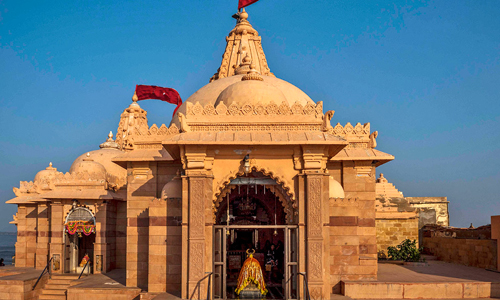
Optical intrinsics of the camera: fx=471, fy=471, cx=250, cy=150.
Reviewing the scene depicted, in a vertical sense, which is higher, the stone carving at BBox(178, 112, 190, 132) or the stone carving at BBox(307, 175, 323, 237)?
the stone carving at BBox(178, 112, 190, 132)

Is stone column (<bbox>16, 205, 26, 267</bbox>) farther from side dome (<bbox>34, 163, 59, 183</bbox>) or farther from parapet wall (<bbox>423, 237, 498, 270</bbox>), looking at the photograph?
parapet wall (<bbox>423, 237, 498, 270</bbox>)

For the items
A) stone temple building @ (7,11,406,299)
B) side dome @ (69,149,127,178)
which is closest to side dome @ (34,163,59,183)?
side dome @ (69,149,127,178)

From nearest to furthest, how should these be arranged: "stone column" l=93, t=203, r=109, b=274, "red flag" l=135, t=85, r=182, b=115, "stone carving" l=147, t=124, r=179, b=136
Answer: "stone carving" l=147, t=124, r=179, b=136 < "stone column" l=93, t=203, r=109, b=274 < "red flag" l=135, t=85, r=182, b=115

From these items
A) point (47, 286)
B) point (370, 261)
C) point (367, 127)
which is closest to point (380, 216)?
point (367, 127)

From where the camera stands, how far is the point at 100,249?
750 inches

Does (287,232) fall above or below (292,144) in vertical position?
below

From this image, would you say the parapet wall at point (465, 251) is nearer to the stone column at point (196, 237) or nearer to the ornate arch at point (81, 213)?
the stone column at point (196, 237)

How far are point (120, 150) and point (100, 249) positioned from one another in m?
7.54

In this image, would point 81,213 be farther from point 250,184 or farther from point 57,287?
point 250,184

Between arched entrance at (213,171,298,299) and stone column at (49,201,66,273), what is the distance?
6453mm

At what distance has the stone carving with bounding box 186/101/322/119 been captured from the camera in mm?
12938

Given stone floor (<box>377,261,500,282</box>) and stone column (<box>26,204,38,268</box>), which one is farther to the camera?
stone column (<box>26,204,38,268</box>)

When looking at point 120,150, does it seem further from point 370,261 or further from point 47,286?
point 370,261

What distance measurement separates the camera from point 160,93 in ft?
88.3
